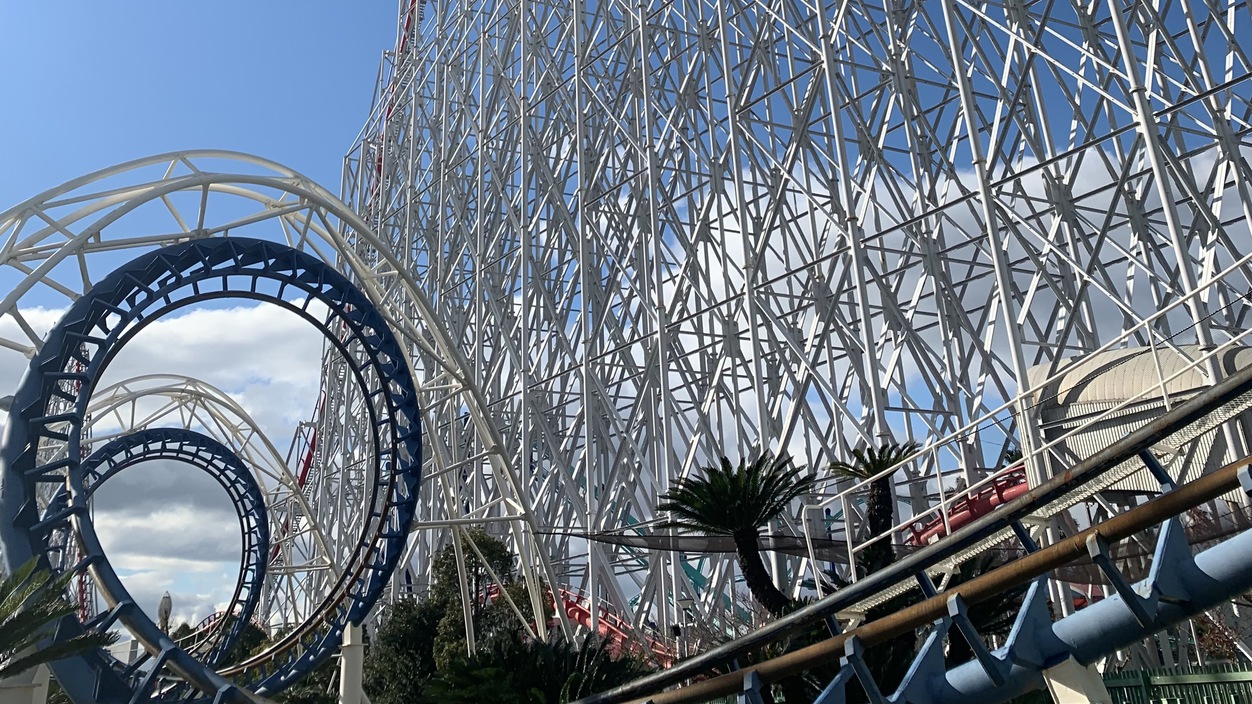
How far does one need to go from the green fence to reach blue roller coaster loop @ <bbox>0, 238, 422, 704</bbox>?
24.9 feet

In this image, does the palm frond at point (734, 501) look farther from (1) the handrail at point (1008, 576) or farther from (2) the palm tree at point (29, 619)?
(2) the palm tree at point (29, 619)

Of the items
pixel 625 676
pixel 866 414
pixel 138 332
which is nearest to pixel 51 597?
pixel 138 332

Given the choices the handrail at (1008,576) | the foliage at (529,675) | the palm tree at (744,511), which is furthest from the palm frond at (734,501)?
the handrail at (1008,576)

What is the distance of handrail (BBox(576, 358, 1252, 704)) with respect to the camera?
203 inches

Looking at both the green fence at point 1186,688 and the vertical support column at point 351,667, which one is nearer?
the green fence at point 1186,688

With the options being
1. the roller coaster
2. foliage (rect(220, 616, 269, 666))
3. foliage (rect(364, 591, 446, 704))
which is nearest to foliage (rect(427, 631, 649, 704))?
the roller coaster

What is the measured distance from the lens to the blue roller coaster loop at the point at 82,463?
8.96 metres

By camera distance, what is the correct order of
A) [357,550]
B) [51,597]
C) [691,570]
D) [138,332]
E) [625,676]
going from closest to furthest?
[51,597], [625,676], [138,332], [357,550], [691,570]

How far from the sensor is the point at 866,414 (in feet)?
49.0

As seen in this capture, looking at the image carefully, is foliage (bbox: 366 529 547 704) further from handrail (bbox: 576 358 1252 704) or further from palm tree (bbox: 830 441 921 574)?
handrail (bbox: 576 358 1252 704)

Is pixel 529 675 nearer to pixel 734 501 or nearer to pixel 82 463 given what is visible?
pixel 734 501

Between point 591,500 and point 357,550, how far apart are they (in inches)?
171

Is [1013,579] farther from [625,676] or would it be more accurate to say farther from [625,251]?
[625,251]

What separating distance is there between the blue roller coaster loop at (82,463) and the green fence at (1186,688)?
24.9 ft
